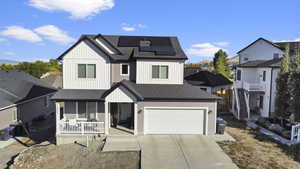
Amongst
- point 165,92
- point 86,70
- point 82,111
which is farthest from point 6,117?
point 165,92

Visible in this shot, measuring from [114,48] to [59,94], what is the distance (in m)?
5.53

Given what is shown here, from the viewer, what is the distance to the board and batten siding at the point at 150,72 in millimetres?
15117

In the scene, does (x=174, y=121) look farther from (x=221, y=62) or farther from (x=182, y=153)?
(x=221, y=62)

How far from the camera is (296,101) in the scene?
45.8ft

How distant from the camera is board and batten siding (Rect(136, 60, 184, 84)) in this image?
49.6 feet

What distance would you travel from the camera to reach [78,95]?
13.7 meters

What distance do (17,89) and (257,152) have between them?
73.2 ft

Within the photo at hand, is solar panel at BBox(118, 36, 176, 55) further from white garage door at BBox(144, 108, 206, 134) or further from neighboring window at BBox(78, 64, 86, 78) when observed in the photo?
white garage door at BBox(144, 108, 206, 134)

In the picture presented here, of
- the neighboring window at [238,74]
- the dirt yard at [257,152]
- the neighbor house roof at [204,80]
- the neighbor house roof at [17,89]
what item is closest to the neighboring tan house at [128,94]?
the dirt yard at [257,152]

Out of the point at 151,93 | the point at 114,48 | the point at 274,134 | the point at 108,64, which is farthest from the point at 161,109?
the point at 274,134

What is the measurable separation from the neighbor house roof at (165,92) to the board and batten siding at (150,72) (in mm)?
382

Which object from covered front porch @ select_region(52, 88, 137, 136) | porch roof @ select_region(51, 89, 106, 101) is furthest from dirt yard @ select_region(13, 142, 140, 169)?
porch roof @ select_region(51, 89, 106, 101)

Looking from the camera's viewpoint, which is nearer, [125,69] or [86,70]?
[86,70]

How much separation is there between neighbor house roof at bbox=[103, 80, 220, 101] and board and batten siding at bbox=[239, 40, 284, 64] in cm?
1268
